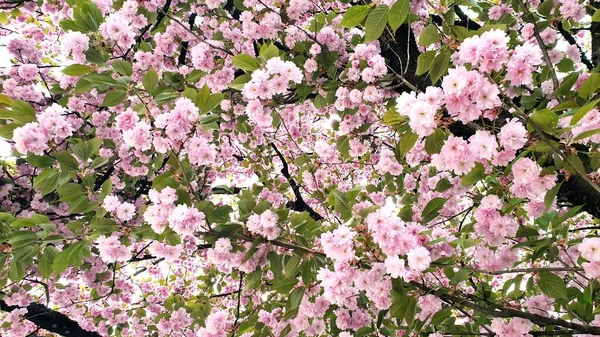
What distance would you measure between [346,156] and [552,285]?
211 cm

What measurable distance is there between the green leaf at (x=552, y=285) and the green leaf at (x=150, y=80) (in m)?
2.36

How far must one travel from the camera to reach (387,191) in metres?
3.95

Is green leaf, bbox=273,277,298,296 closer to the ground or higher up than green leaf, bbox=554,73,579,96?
closer to the ground

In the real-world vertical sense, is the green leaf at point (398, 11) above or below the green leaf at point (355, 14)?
below

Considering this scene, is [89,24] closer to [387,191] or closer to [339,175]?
[387,191]

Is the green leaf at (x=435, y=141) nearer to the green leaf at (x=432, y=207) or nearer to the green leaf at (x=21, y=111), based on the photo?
the green leaf at (x=432, y=207)

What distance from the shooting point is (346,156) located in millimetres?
3930

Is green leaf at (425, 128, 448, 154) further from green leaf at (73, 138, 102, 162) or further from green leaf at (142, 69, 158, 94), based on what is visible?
green leaf at (73, 138, 102, 162)

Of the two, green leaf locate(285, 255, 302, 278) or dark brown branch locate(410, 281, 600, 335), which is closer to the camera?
dark brown branch locate(410, 281, 600, 335)

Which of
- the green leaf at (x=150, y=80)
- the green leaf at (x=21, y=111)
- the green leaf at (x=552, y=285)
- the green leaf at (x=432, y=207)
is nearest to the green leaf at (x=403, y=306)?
the green leaf at (x=432, y=207)

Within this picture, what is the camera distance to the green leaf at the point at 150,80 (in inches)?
89.6

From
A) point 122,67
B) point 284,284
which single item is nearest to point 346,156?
point 284,284

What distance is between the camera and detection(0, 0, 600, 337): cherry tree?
184 centimetres

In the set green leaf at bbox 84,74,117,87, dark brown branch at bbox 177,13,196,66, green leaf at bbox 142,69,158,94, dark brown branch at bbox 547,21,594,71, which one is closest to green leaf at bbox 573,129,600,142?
green leaf at bbox 142,69,158,94
